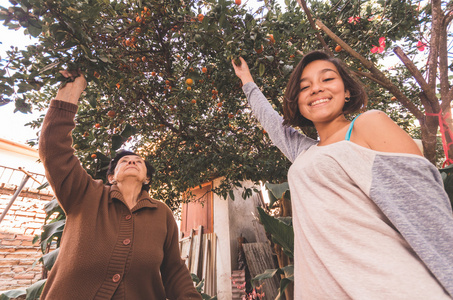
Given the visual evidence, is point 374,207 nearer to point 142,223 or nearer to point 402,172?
point 402,172

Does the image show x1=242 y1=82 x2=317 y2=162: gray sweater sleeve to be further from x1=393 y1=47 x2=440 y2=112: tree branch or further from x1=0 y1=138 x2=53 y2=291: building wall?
x1=0 y1=138 x2=53 y2=291: building wall

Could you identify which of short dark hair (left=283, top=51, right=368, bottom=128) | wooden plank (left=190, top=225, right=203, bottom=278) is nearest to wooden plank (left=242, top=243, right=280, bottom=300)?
wooden plank (left=190, top=225, right=203, bottom=278)

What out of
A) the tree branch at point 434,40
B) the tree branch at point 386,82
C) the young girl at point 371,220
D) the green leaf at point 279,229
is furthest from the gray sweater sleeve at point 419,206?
the tree branch at point 434,40

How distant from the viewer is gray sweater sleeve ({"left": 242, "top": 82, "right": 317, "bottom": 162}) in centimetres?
124

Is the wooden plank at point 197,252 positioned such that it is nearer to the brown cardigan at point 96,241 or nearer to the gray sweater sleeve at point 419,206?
the brown cardigan at point 96,241

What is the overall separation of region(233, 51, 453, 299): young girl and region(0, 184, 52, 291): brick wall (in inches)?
214

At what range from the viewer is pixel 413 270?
1.98 ft

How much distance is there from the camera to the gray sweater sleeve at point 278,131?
1.24 m

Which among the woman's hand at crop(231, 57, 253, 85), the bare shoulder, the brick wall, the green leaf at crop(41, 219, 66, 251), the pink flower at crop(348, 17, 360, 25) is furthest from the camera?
the brick wall

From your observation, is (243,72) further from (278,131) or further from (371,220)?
(371,220)

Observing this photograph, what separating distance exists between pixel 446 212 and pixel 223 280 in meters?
5.80

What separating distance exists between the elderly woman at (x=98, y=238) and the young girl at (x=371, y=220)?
2.79ft

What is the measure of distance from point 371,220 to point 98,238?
49.2 inches

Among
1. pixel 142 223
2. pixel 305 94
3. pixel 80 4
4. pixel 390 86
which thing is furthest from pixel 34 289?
pixel 390 86
